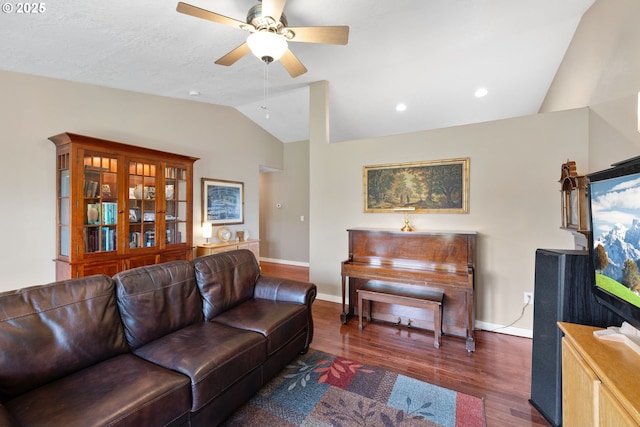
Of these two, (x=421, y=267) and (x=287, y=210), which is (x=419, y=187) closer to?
(x=421, y=267)

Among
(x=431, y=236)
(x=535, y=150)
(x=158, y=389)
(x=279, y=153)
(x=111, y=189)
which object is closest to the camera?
(x=158, y=389)

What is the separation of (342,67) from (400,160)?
142 cm

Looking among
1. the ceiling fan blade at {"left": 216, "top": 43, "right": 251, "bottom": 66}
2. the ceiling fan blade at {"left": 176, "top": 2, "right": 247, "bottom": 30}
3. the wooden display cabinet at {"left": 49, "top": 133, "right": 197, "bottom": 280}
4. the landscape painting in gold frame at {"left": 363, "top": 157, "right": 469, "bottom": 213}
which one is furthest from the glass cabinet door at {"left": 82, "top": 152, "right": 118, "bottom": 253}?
the landscape painting in gold frame at {"left": 363, "top": 157, "right": 469, "bottom": 213}

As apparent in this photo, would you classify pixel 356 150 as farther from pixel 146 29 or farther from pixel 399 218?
pixel 146 29

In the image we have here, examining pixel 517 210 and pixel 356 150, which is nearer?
pixel 517 210

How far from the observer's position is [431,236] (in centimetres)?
298

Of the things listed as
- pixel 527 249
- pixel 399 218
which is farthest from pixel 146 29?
pixel 527 249

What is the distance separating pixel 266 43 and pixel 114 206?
2801mm

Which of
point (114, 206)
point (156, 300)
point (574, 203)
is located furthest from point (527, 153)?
point (114, 206)

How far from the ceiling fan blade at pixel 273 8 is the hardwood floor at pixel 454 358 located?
2.78 m

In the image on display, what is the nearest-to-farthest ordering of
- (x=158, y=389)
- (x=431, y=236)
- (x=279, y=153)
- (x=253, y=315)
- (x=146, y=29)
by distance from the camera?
(x=158, y=389), (x=253, y=315), (x=146, y=29), (x=431, y=236), (x=279, y=153)

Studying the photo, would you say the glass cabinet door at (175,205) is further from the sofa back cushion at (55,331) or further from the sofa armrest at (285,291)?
the sofa back cushion at (55,331)

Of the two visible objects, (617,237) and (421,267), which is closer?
(617,237)

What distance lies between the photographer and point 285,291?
2.49m
